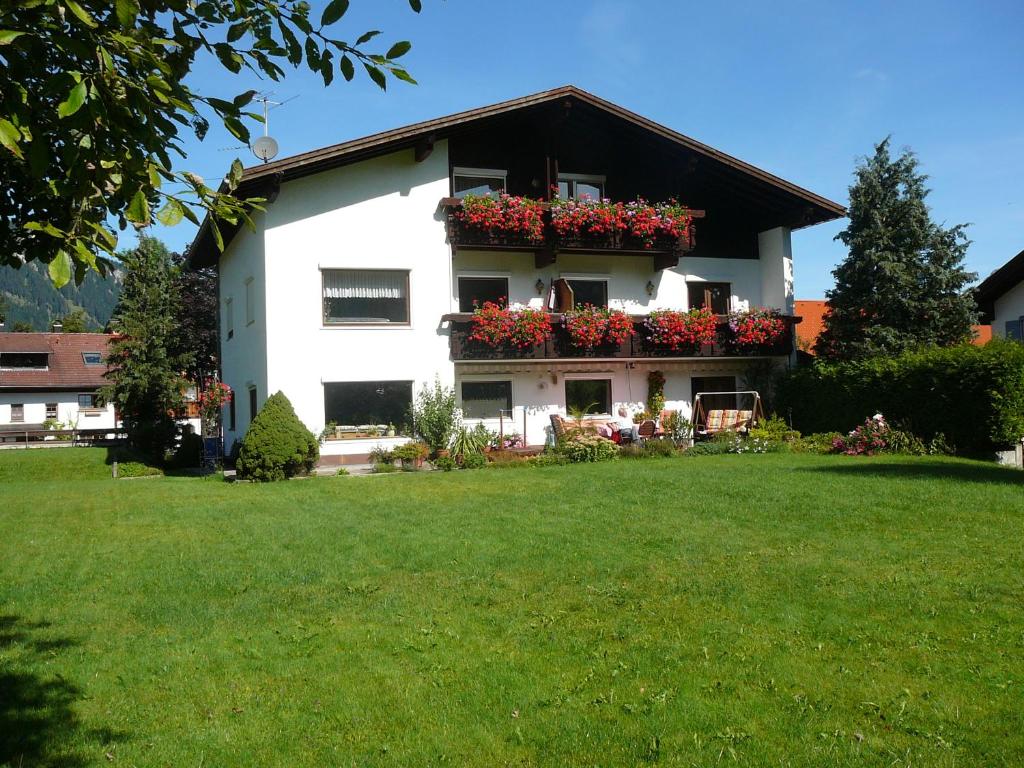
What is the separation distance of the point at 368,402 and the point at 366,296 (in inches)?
106

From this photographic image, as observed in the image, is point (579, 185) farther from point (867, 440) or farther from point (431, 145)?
point (867, 440)

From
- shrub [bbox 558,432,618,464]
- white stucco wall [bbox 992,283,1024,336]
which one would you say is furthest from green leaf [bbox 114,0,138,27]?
white stucco wall [bbox 992,283,1024,336]

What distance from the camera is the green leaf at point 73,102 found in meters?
2.87

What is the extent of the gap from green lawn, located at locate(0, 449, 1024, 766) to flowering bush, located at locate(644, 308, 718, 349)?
11778mm

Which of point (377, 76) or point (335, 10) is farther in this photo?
point (377, 76)

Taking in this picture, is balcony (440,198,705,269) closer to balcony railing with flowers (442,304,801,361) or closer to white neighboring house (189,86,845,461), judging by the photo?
white neighboring house (189,86,845,461)

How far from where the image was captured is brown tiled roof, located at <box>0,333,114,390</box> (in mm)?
55531

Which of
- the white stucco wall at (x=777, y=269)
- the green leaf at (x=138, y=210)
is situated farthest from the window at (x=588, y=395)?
the green leaf at (x=138, y=210)

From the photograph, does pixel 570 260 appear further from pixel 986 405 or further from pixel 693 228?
pixel 986 405

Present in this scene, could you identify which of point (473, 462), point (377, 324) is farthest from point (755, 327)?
point (377, 324)

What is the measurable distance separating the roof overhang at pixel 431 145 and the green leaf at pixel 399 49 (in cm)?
1481

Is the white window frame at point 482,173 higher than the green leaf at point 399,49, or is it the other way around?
the white window frame at point 482,173

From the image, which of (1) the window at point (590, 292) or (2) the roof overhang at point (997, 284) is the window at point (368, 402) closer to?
(1) the window at point (590, 292)

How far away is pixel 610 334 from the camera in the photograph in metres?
22.6
